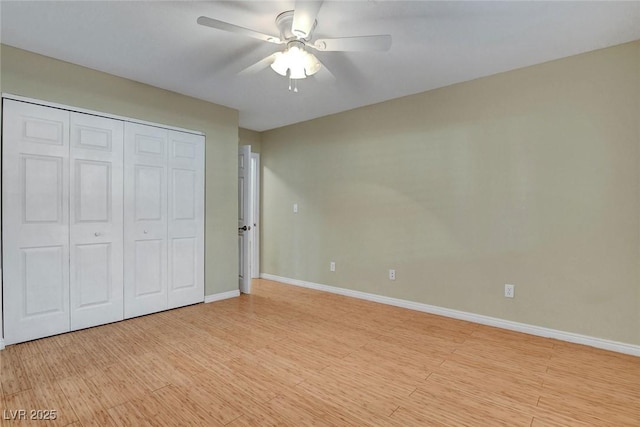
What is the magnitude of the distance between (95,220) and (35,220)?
433 mm

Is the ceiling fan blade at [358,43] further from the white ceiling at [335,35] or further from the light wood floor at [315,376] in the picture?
the light wood floor at [315,376]

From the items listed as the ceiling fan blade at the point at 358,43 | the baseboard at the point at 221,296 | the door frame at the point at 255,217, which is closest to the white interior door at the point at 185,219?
the baseboard at the point at 221,296

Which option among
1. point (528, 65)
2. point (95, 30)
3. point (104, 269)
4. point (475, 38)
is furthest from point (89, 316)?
point (528, 65)

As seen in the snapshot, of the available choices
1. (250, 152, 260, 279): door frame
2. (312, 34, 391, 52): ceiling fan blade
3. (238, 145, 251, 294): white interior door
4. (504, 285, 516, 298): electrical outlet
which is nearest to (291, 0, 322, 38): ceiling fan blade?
(312, 34, 391, 52): ceiling fan blade

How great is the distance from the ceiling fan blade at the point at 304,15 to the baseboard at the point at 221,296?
3136 millimetres

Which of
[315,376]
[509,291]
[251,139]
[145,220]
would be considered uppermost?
[251,139]

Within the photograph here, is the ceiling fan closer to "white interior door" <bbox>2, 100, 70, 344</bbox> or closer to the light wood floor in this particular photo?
"white interior door" <bbox>2, 100, 70, 344</bbox>

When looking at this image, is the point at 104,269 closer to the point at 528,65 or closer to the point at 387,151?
the point at 387,151

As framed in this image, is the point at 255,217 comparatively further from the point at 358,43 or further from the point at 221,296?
the point at 358,43

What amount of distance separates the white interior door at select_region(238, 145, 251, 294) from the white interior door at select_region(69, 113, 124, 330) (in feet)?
4.95

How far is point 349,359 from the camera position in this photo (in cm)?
242

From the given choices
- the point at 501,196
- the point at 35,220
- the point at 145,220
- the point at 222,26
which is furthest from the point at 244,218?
the point at 501,196

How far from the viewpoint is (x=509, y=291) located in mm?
3049

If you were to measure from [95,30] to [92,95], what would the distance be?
0.85 metres
